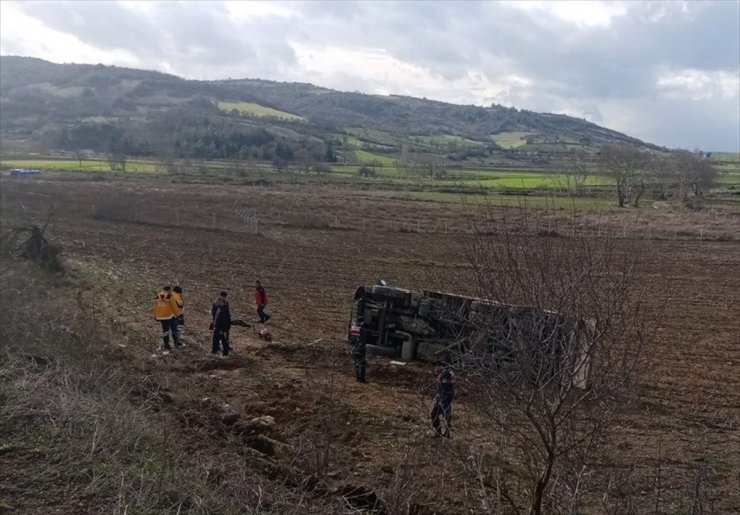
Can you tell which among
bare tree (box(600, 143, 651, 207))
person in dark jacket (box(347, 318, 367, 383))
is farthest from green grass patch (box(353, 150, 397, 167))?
person in dark jacket (box(347, 318, 367, 383))

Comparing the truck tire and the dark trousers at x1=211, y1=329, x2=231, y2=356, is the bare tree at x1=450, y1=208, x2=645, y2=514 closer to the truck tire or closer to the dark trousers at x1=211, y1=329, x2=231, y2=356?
the truck tire

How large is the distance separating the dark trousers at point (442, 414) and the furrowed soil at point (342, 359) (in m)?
0.28

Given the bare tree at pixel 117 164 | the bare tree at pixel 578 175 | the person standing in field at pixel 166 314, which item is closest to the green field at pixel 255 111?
the bare tree at pixel 117 164

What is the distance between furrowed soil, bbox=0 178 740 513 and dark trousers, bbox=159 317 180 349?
31 cm

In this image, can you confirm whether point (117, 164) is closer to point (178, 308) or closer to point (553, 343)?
point (178, 308)

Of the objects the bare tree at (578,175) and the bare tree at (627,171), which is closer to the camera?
the bare tree at (578,175)

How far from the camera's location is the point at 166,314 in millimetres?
15250

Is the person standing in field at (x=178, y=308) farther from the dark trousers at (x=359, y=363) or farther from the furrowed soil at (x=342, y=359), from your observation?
the dark trousers at (x=359, y=363)

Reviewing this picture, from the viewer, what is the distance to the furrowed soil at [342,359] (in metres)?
10.1

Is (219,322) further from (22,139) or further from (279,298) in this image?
(22,139)

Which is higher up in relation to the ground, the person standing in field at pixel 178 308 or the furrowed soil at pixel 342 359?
the person standing in field at pixel 178 308

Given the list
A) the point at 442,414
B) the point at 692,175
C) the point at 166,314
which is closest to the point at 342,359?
the point at 166,314

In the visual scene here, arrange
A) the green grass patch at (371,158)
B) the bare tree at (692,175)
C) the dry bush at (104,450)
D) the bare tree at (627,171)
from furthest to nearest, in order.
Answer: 1. the green grass patch at (371,158)
2. the bare tree at (692,175)
3. the bare tree at (627,171)
4. the dry bush at (104,450)

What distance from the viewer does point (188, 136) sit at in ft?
427
